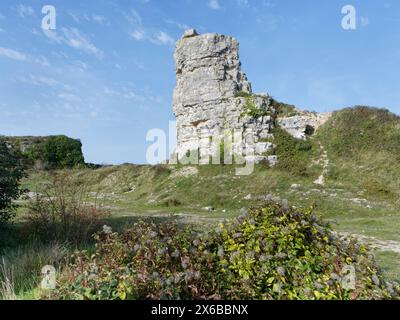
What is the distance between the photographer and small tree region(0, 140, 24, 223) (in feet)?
33.3

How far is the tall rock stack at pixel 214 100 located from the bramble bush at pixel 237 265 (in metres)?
24.7

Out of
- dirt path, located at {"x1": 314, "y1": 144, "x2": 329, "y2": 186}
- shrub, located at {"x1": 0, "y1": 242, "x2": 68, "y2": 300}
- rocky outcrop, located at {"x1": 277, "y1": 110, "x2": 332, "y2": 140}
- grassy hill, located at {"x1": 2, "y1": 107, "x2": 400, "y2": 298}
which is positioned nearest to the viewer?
shrub, located at {"x1": 0, "y1": 242, "x2": 68, "y2": 300}

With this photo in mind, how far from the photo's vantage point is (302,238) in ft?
16.3

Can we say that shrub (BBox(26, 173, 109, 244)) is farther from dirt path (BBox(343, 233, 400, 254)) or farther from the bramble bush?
dirt path (BBox(343, 233, 400, 254))

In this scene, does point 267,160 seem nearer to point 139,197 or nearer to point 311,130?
point 311,130

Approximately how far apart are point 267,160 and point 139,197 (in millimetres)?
12051

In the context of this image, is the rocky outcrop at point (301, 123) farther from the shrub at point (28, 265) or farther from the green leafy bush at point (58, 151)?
the green leafy bush at point (58, 151)

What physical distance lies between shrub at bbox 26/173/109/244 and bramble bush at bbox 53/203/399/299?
418cm

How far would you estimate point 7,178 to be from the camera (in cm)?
1019

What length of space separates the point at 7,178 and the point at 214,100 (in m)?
24.7

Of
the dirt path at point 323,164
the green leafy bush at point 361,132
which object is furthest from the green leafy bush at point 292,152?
the green leafy bush at point 361,132

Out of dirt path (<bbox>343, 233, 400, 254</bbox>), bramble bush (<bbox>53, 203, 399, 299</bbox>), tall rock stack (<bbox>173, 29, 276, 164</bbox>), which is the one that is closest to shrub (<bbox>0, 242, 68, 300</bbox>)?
bramble bush (<bbox>53, 203, 399, 299</bbox>)

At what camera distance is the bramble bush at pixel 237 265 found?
3.95 meters
